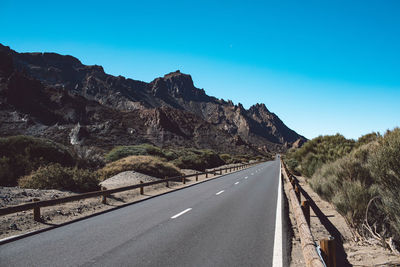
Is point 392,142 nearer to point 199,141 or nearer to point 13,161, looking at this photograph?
point 13,161

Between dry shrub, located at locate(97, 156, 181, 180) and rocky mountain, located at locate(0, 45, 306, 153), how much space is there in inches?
988

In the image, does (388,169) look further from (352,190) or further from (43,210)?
(43,210)

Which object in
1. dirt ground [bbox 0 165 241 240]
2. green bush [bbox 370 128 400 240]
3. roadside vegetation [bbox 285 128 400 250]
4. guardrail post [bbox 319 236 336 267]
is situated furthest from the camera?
dirt ground [bbox 0 165 241 240]

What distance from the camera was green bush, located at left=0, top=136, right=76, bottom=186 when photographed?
44.5 feet

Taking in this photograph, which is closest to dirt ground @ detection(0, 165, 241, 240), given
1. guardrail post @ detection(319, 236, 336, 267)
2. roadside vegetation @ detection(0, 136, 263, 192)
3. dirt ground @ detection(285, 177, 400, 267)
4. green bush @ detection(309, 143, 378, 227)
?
roadside vegetation @ detection(0, 136, 263, 192)

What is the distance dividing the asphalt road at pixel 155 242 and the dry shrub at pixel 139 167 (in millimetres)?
12712

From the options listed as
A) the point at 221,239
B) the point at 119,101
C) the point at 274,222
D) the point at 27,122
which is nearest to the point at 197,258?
the point at 221,239

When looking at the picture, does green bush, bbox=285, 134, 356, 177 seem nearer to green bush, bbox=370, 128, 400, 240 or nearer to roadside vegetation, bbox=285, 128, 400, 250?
roadside vegetation, bbox=285, 128, 400, 250

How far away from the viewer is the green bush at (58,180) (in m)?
12.4

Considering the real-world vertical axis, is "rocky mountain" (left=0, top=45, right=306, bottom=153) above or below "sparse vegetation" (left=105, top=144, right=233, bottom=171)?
above

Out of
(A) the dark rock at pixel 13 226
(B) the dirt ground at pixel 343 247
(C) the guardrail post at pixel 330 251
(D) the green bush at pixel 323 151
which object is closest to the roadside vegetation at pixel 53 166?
(A) the dark rock at pixel 13 226

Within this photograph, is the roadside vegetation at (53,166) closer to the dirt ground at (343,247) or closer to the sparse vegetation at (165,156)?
the sparse vegetation at (165,156)

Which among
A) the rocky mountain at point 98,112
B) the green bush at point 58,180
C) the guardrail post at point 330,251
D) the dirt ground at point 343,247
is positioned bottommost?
the dirt ground at point 343,247

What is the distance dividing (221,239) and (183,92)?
639ft
